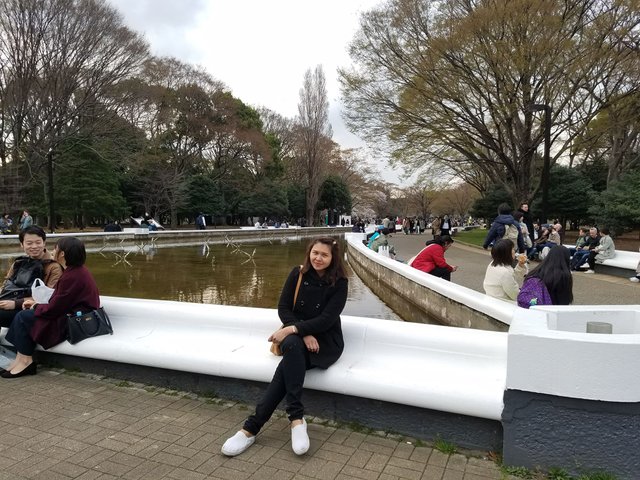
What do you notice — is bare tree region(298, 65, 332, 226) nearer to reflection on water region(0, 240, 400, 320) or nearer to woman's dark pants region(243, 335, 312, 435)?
reflection on water region(0, 240, 400, 320)

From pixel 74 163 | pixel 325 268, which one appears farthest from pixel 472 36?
pixel 74 163

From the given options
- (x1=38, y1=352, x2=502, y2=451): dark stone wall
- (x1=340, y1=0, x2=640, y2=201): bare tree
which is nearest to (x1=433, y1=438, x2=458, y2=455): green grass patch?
(x1=38, y1=352, x2=502, y2=451): dark stone wall

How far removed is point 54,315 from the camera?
4023 mm

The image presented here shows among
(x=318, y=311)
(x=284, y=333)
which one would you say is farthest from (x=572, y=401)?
(x=284, y=333)

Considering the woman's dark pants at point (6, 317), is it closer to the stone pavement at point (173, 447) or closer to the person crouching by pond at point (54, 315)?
the person crouching by pond at point (54, 315)

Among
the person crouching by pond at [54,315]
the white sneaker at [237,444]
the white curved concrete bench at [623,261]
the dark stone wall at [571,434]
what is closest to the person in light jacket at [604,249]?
the white curved concrete bench at [623,261]

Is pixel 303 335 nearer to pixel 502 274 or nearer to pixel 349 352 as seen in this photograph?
pixel 349 352

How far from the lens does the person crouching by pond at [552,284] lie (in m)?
4.05

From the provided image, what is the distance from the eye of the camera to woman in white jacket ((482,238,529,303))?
534 centimetres

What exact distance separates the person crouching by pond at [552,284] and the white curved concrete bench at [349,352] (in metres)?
1.03

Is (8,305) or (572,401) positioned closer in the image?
(572,401)

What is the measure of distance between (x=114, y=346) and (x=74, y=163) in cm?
2867

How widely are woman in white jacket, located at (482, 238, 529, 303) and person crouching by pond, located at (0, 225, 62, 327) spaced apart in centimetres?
458

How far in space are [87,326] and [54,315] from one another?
28 cm
